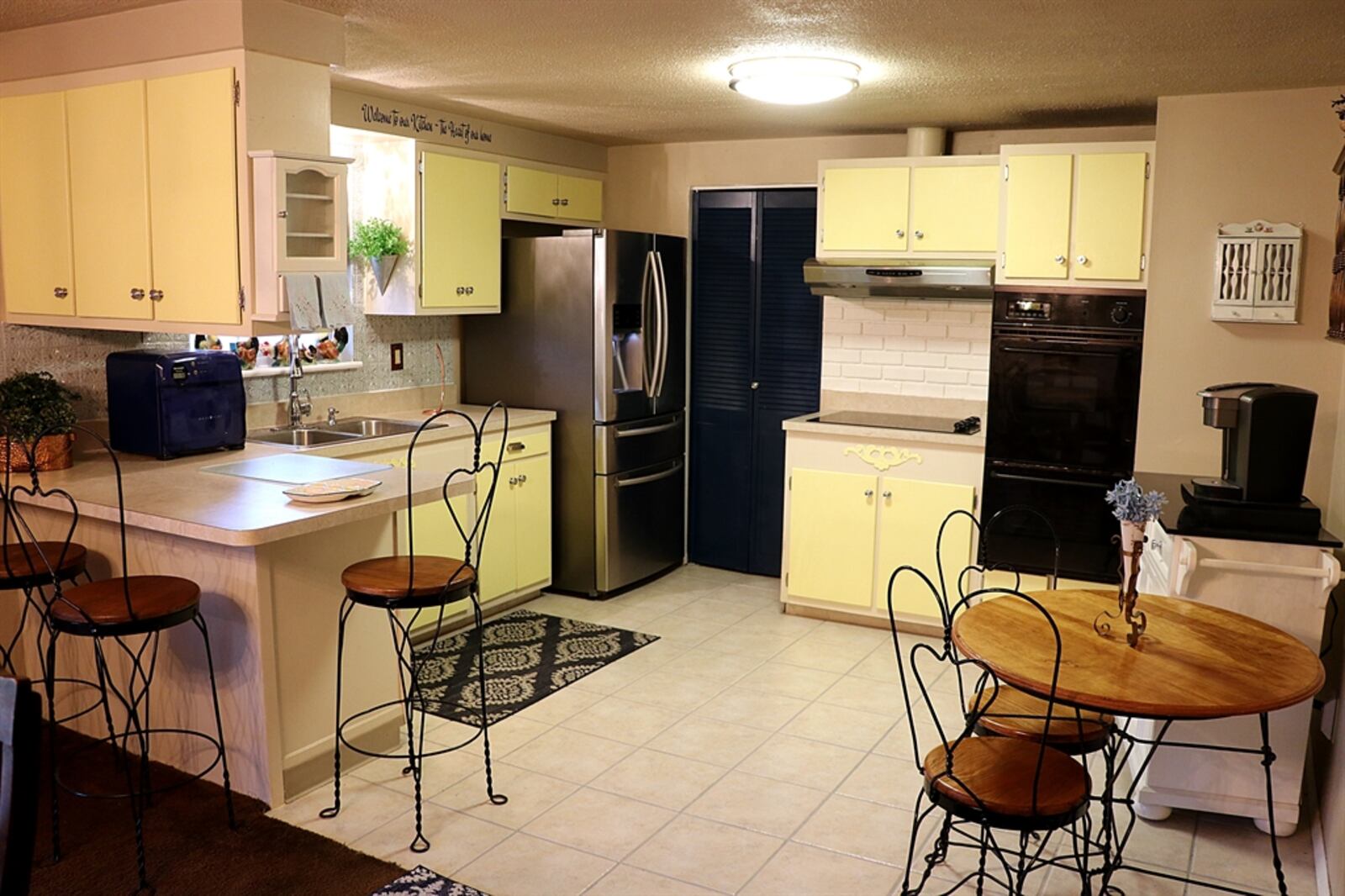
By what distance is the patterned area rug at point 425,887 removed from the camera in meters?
2.82

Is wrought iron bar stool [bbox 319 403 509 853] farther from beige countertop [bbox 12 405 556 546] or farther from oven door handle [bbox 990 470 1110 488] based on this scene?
oven door handle [bbox 990 470 1110 488]

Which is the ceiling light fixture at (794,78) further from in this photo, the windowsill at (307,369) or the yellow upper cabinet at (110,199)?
the windowsill at (307,369)

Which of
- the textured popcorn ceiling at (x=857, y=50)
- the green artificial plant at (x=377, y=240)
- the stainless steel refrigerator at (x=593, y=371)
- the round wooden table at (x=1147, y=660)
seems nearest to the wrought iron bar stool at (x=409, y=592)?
the textured popcorn ceiling at (x=857, y=50)

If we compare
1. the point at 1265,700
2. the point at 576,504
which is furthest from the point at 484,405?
the point at 1265,700

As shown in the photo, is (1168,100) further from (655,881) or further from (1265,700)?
(655,881)

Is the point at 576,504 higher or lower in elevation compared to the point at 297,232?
lower

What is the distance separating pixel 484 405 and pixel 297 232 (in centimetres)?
223

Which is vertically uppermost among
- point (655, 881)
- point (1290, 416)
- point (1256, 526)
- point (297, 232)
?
point (297, 232)

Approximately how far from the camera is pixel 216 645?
3.25m

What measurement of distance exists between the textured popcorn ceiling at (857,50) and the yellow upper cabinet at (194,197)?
357 millimetres

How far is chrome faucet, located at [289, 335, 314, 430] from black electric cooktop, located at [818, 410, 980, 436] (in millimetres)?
2397

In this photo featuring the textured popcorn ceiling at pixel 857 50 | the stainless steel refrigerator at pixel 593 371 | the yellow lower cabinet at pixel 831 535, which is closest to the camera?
the textured popcorn ceiling at pixel 857 50

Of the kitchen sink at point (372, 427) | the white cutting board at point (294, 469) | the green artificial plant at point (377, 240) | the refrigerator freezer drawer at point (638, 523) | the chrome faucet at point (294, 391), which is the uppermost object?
the green artificial plant at point (377, 240)

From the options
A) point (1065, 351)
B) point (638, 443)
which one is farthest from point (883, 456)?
point (638, 443)
